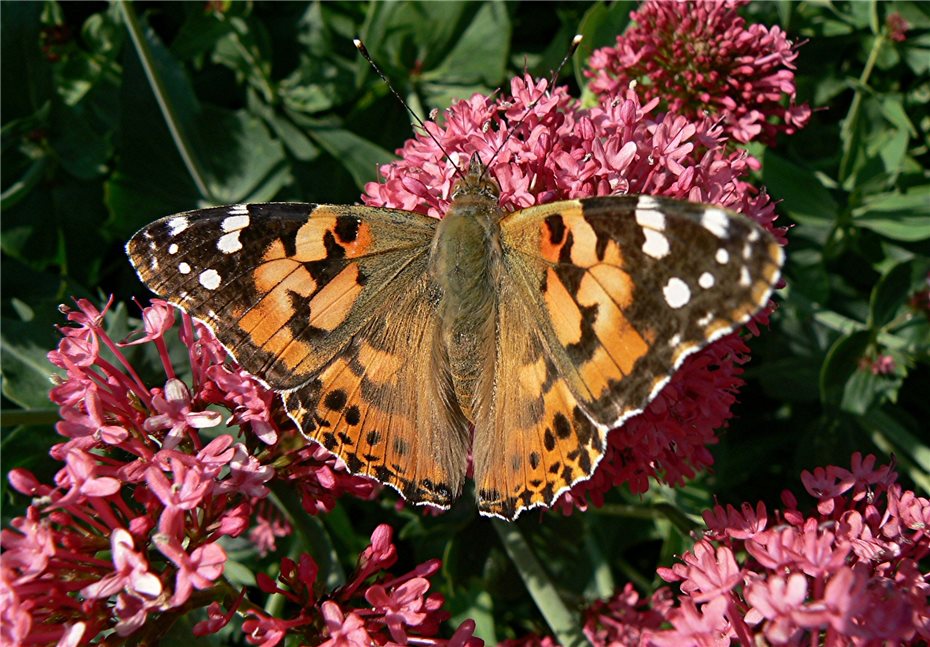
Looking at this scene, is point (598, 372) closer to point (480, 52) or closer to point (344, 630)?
point (344, 630)

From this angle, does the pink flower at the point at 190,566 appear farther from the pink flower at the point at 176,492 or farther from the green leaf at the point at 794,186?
the green leaf at the point at 794,186

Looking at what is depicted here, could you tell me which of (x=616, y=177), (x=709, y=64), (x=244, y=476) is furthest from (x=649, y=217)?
(x=709, y=64)

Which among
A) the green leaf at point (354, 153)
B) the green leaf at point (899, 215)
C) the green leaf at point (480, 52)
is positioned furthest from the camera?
the green leaf at point (480, 52)

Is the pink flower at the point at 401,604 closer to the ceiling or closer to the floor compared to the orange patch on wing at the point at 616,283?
closer to the floor

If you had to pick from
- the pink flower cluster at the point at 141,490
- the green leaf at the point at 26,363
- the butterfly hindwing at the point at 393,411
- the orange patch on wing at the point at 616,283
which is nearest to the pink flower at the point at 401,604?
the butterfly hindwing at the point at 393,411

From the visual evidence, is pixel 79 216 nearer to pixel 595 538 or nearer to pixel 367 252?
pixel 367 252

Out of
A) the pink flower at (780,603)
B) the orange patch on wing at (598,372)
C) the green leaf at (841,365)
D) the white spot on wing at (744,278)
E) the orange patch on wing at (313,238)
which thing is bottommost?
the green leaf at (841,365)

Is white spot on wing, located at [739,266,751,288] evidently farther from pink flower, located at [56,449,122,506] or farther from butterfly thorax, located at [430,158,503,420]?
pink flower, located at [56,449,122,506]
